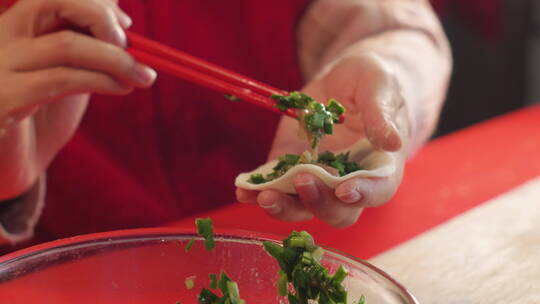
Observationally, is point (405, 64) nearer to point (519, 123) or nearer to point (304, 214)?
point (519, 123)

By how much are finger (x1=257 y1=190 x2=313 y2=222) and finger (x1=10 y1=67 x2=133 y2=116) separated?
13.9 inches

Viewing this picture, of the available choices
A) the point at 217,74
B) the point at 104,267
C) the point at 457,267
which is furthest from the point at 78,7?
the point at 457,267

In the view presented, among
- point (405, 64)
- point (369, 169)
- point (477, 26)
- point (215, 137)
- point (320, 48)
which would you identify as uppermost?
point (369, 169)

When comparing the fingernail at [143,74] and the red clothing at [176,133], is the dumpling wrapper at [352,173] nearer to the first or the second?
the fingernail at [143,74]

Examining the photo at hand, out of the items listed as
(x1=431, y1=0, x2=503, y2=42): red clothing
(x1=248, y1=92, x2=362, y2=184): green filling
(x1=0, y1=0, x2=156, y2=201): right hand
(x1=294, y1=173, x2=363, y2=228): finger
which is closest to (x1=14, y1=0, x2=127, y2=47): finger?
(x1=0, y1=0, x2=156, y2=201): right hand

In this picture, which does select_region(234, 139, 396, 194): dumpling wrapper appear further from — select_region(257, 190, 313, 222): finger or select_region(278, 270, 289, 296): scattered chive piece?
select_region(278, 270, 289, 296): scattered chive piece

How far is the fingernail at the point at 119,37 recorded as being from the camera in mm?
1113

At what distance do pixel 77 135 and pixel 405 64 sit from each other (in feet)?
2.75

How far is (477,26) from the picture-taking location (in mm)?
3855

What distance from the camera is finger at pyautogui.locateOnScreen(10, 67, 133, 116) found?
3.68 ft

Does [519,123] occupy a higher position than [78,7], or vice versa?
[78,7]

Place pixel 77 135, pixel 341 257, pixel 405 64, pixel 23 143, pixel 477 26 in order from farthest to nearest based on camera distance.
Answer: pixel 477 26
pixel 77 135
pixel 405 64
pixel 23 143
pixel 341 257

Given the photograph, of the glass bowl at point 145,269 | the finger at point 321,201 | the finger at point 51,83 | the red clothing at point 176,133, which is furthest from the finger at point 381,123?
the red clothing at point 176,133

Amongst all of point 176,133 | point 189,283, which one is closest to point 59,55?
point 189,283
